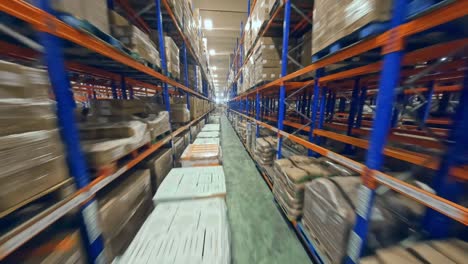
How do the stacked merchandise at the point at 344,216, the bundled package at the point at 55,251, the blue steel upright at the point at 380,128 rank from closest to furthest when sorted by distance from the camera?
the bundled package at the point at 55,251
the blue steel upright at the point at 380,128
the stacked merchandise at the point at 344,216

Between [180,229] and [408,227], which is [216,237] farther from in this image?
[408,227]

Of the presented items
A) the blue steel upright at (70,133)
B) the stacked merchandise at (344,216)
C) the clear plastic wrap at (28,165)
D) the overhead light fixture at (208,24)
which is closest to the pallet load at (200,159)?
the blue steel upright at (70,133)

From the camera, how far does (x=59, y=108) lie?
39.6 inches

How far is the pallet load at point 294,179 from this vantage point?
1.96 metres

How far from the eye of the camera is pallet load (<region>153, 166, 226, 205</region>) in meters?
1.67

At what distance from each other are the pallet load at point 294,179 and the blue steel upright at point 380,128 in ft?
2.36

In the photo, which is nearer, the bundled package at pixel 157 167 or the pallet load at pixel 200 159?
the bundled package at pixel 157 167

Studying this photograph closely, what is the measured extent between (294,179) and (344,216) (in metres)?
0.72

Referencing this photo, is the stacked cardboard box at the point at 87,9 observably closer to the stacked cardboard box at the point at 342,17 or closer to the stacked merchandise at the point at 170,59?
the stacked merchandise at the point at 170,59

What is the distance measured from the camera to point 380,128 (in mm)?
1090

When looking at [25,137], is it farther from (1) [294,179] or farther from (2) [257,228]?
(2) [257,228]

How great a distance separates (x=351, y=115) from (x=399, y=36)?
6.41 feet

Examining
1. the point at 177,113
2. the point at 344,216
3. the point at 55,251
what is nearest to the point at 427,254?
the point at 344,216

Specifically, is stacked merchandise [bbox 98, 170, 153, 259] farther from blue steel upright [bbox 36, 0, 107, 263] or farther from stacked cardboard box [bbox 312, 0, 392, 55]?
stacked cardboard box [bbox 312, 0, 392, 55]
